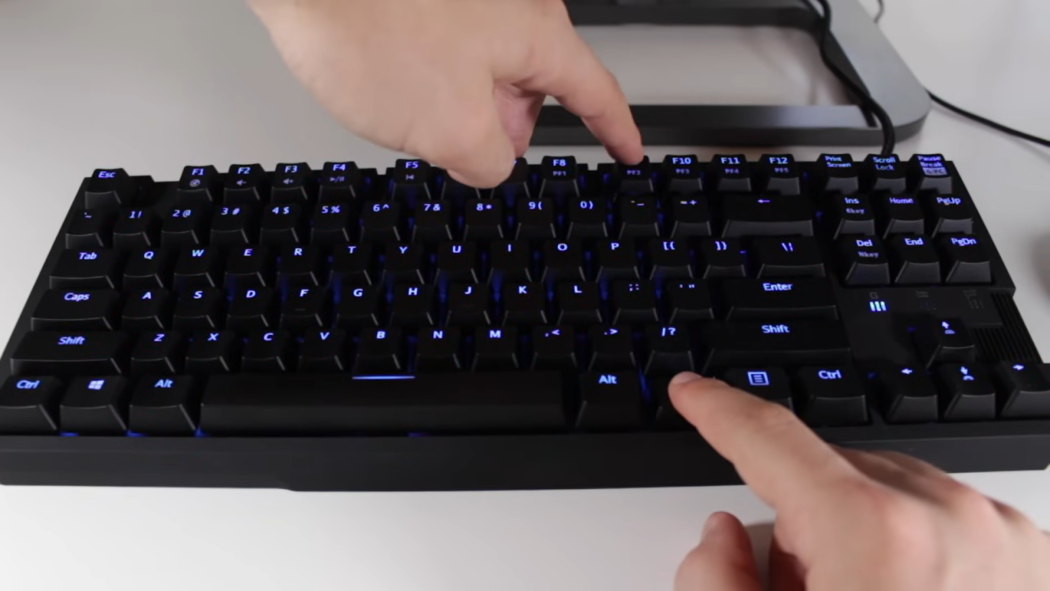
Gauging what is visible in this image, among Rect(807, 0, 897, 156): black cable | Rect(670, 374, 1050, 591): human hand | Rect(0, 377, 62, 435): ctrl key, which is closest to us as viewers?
Rect(670, 374, 1050, 591): human hand

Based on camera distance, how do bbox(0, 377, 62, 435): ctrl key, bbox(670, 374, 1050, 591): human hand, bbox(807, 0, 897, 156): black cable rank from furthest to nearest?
1. bbox(807, 0, 897, 156): black cable
2. bbox(0, 377, 62, 435): ctrl key
3. bbox(670, 374, 1050, 591): human hand

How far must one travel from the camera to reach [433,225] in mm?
441

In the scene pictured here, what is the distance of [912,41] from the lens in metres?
0.62

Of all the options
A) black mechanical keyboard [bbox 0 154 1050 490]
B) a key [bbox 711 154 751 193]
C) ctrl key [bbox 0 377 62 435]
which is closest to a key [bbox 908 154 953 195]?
black mechanical keyboard [bbox 0 154 1050 490]

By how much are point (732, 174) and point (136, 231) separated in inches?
14.6

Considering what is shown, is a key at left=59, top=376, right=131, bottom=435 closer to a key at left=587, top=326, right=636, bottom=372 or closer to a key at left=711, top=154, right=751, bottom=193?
a key at left=587, top=326, right=636, bottom=372

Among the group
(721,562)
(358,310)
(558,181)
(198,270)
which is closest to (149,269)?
(198,270)

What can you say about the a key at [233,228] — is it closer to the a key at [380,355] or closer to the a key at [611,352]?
the a key at [380,355]

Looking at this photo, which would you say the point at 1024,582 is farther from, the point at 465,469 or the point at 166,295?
the point at 166,295

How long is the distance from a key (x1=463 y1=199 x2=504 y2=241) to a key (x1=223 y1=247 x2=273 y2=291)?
0.39 ft

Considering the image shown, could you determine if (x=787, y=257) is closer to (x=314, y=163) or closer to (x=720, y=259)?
(x=720, y=259)

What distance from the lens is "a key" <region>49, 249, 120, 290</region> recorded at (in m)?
0.43

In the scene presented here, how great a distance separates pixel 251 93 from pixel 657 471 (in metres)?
0.43

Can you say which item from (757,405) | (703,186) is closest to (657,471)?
(757,405)
